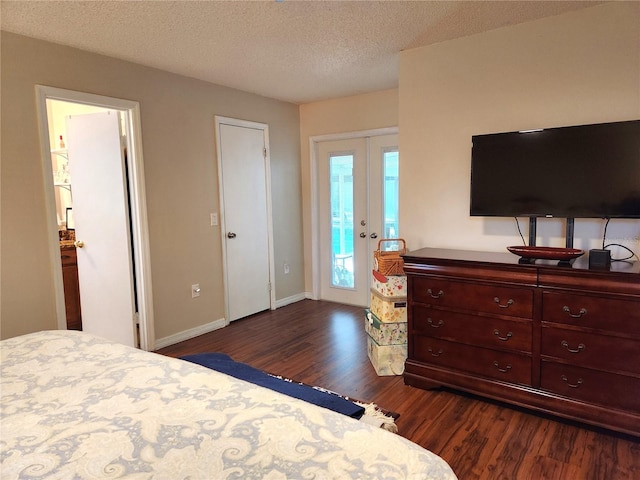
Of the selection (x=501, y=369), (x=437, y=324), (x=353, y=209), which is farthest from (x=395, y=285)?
(x=353, y=209)

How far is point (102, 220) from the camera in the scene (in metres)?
3.51

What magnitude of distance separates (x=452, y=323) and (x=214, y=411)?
1895mm

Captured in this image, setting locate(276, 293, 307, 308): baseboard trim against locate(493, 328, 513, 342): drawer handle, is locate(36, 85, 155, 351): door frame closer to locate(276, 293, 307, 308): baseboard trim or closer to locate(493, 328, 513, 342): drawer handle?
locate(276, 293, 307, 308): baseboard trim

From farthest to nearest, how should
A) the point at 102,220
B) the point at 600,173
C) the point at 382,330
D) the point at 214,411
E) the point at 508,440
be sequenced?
the point at 102,220 < the point at 382,330 < the point at 600,173 < the point at 508,440 < the point at 214,411

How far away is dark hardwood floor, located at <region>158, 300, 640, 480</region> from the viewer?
1.99 meters

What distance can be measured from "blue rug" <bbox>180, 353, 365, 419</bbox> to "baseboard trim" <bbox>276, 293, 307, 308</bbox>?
9.00 ft

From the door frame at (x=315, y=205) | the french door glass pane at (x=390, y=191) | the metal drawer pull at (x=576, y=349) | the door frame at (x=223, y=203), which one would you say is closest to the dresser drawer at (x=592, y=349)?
the metal drawer pull at (x=576, y=349)

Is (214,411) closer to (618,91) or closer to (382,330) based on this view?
(382,330)

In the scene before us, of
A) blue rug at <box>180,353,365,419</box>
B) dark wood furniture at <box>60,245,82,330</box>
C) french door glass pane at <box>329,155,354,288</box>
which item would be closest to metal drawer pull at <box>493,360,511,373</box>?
blue rug at <box>180,353,365,419</box>

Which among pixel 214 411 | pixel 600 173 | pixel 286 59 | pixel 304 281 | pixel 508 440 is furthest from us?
pixel 304 281

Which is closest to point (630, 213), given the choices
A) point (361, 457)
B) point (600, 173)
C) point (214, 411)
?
point (600, 173)

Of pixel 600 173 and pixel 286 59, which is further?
pixel 286 59

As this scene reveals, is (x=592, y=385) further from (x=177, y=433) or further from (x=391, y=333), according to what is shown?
(x=177, y=433)

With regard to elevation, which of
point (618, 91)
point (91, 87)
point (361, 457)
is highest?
point (91, 87)
